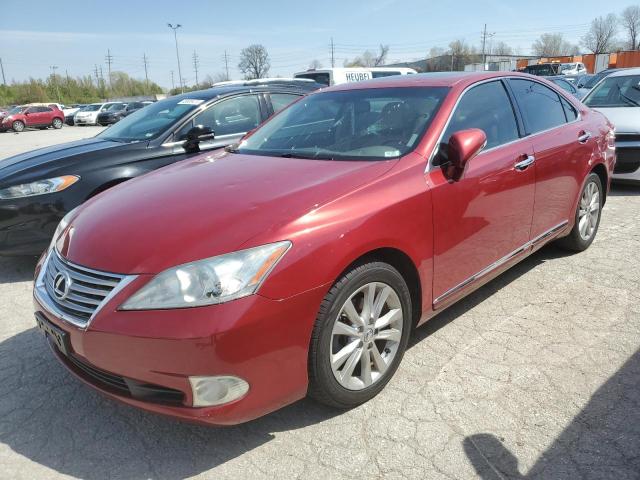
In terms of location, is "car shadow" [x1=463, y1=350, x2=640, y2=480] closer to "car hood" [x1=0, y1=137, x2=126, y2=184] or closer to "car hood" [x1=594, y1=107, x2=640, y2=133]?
"car hood" [x1=0, y1=137, x2=126, y2=184]

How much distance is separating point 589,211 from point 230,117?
3653 mm

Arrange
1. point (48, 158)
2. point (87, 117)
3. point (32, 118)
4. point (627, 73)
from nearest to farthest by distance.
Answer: point (48, 158) < point (627, 73) < point (32, 118) < point (87, 117)

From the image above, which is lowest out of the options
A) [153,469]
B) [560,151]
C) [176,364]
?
[153,469]

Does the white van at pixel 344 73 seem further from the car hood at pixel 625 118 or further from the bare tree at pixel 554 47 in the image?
the bare tree at pixel 554 47

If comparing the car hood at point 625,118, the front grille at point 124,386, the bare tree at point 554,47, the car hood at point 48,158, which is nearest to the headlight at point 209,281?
the front grille at point 124,386

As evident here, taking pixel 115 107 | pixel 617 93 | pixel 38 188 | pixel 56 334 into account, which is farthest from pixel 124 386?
pixel 115 107

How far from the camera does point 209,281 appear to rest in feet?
6.67

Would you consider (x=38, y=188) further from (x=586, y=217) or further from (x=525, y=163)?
(x=586, y=217)

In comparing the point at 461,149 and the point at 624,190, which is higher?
the point at 461,149

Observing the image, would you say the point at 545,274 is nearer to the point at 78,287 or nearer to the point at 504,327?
the point at 504,327

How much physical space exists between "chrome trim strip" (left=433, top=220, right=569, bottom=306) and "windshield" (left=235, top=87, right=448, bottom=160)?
859 millimetres

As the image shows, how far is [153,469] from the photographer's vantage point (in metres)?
2.24

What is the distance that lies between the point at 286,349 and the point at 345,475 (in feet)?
1.94

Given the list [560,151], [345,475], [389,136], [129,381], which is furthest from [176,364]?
[560,151]
